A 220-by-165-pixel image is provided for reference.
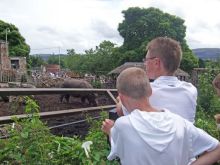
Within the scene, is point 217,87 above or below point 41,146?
above

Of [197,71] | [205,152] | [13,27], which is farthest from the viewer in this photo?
[13,27]

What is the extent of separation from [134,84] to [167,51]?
20.8 inches

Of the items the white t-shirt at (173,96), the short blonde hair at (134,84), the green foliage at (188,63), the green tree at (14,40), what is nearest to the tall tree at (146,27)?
the green foliage at (188,63)

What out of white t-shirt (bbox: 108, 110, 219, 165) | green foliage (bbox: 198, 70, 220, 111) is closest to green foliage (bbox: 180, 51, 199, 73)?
green foliage (bbox: 198, 70, 220, 111)

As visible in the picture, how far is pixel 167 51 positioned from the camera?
2760mm

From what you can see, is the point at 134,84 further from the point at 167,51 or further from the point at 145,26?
the point at 145,26

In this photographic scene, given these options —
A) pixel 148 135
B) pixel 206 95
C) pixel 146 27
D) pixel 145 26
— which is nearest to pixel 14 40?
pixel 145 26

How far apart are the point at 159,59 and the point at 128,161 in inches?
28.0

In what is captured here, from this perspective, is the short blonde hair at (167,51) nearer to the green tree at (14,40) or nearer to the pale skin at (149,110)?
the pale skin at (149,110)

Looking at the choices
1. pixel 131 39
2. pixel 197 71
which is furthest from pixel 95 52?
pixel 197 71

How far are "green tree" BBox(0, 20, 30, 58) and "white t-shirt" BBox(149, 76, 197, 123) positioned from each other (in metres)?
59.9

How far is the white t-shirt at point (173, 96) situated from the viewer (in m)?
2.80

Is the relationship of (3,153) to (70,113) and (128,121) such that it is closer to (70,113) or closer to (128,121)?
(128,121)

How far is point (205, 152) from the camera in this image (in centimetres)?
245
